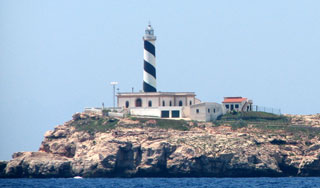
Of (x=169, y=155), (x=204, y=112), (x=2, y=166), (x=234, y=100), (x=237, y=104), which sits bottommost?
(x=2, y=166)

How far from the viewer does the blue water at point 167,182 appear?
81.9 meters

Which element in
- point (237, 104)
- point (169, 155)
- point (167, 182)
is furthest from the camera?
point (237, 104)

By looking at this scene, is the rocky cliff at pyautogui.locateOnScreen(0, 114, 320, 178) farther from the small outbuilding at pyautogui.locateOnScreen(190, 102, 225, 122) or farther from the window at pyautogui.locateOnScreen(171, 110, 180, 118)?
the window at pyautogui.locateOnScreen(171, 110, 180, 118)

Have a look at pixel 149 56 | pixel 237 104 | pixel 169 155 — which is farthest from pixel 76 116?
pixel 237 104

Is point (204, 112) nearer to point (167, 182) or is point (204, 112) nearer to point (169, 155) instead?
point (169, 155)

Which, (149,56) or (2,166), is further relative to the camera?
(149,56)

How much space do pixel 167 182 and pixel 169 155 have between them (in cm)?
658

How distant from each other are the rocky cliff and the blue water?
1835 mm

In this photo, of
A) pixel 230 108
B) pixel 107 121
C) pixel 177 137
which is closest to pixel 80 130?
pixel 107 121

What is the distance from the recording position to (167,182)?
85.8m

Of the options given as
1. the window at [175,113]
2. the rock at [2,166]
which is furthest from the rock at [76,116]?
the window at [175,113]

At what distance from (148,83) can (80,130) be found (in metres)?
13.1

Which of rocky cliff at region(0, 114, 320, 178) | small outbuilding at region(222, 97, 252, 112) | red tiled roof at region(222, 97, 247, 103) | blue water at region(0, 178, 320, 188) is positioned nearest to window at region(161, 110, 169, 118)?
rocky cliff at region(0, 114, 320, 178)

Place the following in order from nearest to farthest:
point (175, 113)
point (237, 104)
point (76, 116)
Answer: point (76, 116) → point (175, 113) → point (237, 104)
